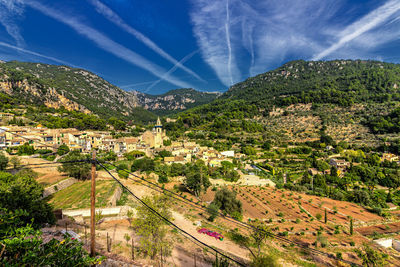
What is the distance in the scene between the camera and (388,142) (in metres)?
57.5

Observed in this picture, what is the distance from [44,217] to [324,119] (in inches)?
3883

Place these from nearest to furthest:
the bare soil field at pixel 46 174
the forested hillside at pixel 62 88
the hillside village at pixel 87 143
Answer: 1. the bare soil field at pixel 46 174
2. the hillside village at pixel 87 143
3. the forested hillside at pixel 62 88

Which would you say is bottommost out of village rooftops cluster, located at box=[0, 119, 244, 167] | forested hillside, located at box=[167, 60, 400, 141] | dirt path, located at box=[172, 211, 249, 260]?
dirt path, located at box=[172, 211, 249, 260]

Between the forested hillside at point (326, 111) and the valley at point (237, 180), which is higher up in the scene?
the forested hillside at point (326, 111)

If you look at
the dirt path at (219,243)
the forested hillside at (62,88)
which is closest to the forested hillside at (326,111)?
the forested hillside at (62,88)

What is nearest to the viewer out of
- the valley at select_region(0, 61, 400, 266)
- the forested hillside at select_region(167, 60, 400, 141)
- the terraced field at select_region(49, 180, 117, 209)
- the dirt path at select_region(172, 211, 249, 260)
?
the dirt path at select_region(172, 211, 249, 260)

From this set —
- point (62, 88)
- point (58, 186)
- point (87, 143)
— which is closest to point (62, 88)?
point (62, 88)

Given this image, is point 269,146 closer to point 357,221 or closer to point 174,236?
point 357,221

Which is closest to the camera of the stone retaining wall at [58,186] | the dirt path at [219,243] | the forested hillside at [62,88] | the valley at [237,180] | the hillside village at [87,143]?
the dirt path at [219,243]

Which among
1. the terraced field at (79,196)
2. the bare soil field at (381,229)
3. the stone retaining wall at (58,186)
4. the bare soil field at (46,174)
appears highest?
the bare soil field at (46,174)

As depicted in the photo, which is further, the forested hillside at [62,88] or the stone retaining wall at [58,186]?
the forested hillside at [62,88]

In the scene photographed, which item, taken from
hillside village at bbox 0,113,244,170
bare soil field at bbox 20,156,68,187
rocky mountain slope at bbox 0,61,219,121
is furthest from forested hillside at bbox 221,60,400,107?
rocky mountain slope at bbox 0,61,219,121

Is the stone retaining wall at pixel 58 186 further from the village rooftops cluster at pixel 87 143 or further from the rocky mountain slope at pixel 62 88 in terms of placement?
the rocky mountain slope at pixel 62 88

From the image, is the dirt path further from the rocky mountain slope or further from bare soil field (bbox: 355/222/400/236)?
the rocky mountain slope
